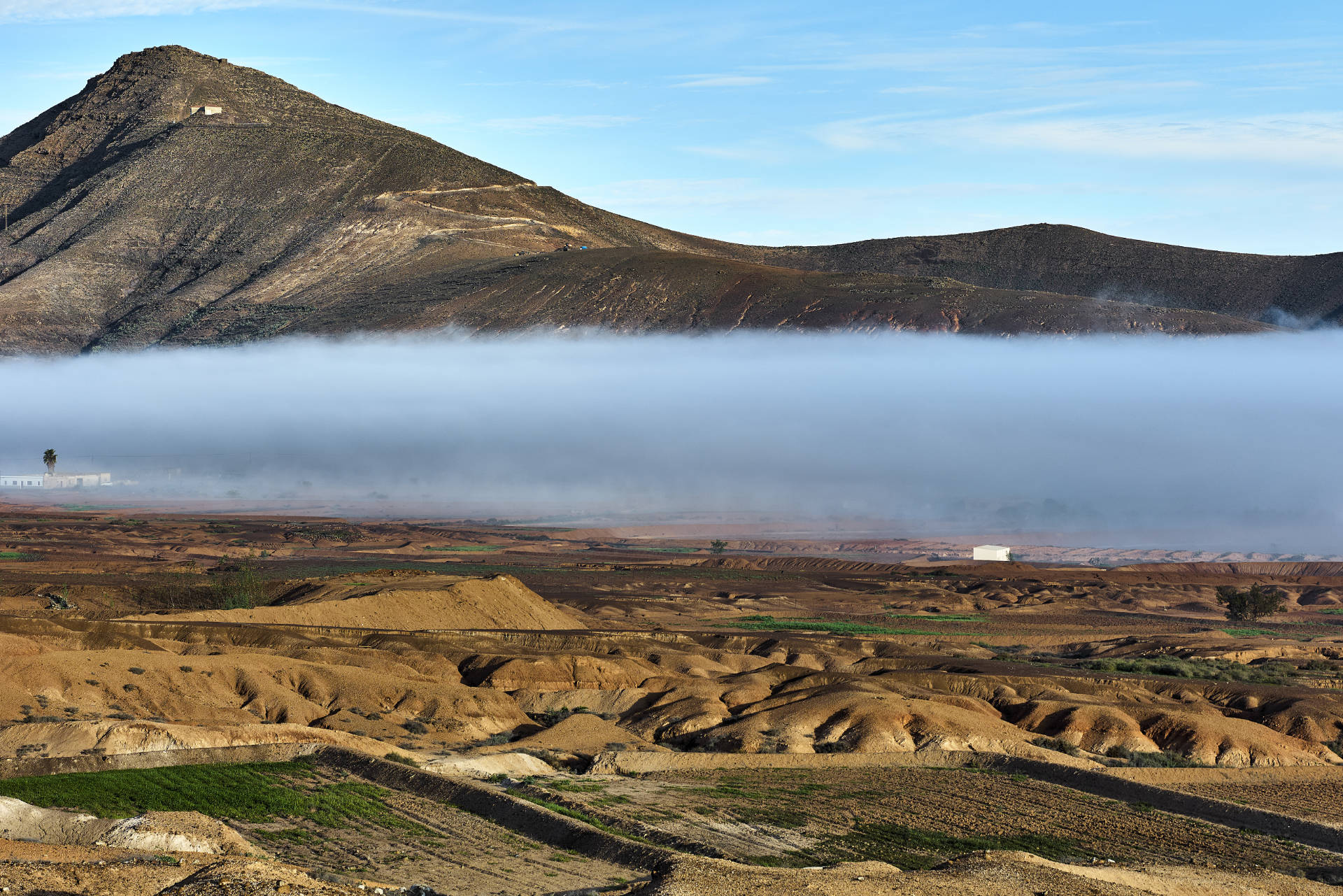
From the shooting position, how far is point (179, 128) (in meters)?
189

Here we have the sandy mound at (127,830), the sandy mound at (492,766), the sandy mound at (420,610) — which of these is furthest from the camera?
the sandy mound at (420,610)

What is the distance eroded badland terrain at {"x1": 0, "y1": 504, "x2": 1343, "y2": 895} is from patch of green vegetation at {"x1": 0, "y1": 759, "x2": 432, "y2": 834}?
0.37 ft

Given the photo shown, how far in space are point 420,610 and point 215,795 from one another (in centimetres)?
3071

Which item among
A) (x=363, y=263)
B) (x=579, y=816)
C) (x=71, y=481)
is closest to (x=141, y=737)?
(x=579, y=816)

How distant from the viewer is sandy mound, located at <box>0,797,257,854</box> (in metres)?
22.6

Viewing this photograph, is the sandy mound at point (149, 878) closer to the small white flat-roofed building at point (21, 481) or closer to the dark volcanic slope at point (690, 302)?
the dark volcanic slope at point (690, 302)

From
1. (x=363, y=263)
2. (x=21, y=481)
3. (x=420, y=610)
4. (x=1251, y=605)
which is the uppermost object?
A: (x=363, y=263)

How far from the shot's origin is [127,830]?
75.9ft

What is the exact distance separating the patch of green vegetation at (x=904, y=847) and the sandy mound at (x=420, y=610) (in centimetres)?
3121

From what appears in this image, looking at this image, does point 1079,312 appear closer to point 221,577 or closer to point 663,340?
point 663,340

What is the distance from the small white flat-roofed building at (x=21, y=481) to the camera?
14338cm

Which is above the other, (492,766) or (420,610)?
(492,766)

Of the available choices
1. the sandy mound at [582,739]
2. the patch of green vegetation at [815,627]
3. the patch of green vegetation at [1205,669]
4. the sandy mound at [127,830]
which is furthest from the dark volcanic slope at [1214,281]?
the sandy mound at [127,830]

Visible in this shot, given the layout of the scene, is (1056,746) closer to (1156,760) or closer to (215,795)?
(1156,760)
